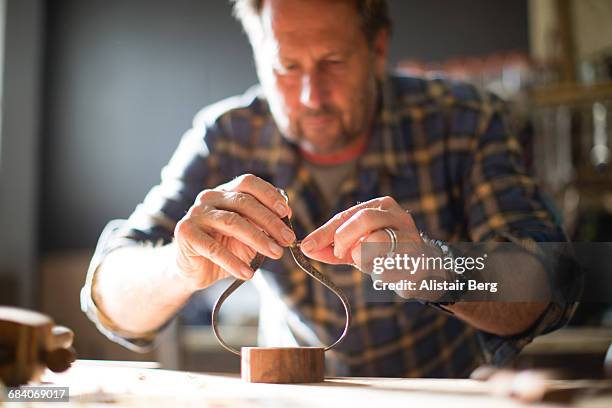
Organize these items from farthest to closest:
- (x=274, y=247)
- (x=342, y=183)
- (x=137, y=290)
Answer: (x=342, y=183) < (x=137, y=290) < (x=274, y=247)

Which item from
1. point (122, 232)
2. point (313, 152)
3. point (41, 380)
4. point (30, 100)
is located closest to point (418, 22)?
point (30, 100)

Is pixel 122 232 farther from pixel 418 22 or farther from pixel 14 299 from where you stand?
pixel 14 299

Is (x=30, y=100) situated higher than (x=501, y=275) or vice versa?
(x=30, y=100)

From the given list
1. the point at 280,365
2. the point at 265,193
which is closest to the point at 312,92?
the point at 265,193

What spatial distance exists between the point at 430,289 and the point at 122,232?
0.40 m

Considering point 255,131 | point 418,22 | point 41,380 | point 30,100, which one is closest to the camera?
point 41,380

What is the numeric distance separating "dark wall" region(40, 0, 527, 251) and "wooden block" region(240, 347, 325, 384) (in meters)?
0.97

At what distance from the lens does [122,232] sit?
84 cm

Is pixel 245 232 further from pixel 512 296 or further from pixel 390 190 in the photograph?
pixel 390 190

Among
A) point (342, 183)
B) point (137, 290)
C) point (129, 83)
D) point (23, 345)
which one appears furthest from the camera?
point (129, 83)

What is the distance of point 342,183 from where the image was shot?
0.89m

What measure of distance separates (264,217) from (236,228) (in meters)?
0.03

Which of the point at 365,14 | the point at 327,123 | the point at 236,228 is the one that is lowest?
the point at 236,228

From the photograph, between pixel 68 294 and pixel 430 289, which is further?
pixel 68 294
